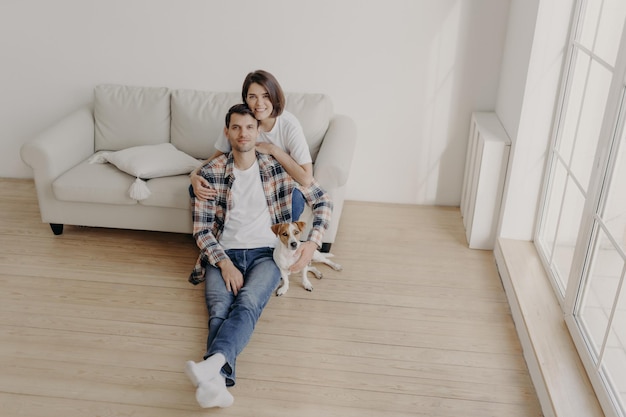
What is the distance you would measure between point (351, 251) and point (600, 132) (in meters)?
1.55

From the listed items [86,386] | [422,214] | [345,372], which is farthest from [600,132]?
[86,386]

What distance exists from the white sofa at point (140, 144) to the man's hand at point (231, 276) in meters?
0.57

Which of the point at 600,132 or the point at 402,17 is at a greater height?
the point at 402,17

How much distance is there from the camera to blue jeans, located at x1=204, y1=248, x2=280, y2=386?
Result: 258cm

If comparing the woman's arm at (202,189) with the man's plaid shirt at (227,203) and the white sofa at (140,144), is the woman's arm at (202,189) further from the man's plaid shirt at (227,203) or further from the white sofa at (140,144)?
the white sofa at (140,144)

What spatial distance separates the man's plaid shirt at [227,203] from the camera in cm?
310

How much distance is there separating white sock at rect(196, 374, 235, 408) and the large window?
1.37m

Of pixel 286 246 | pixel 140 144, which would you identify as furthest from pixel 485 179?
pixel 140 144

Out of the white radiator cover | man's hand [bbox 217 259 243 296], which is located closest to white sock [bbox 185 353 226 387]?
man's hand [bbox 217 259 243 296]

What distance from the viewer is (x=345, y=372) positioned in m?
2.67

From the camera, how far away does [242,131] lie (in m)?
2.89

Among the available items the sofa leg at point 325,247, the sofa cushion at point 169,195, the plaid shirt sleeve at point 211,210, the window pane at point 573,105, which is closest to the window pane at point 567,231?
the window pane at point 573,105

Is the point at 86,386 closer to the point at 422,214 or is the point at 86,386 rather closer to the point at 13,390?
the point at 13,390

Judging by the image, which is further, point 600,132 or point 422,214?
point 422,214
